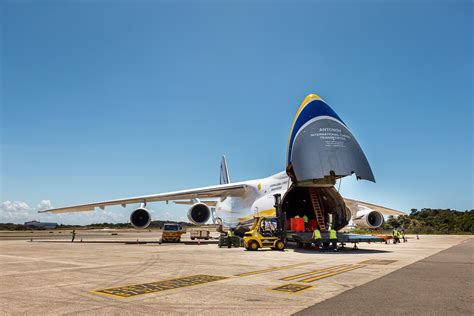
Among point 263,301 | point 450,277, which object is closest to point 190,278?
point 263,301

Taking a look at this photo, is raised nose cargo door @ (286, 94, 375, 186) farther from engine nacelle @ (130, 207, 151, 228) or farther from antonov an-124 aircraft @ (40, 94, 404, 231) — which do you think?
engine nacelle @ (130, 207, 151, 228)

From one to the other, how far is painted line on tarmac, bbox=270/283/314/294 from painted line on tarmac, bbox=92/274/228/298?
5.53 feet

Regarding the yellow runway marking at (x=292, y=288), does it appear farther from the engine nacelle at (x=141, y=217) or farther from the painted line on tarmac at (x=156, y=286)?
the engine nacelle at (x=141, y=217)

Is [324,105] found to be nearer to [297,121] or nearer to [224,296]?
[297,121]

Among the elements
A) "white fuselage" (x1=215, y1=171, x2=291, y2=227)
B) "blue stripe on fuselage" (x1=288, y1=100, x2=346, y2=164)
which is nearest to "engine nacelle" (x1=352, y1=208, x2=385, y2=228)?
"white fuselage" (x1=215, y1=171, x2=291, y2=227)

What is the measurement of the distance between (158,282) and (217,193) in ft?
62.3

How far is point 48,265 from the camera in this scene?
37.0 ft

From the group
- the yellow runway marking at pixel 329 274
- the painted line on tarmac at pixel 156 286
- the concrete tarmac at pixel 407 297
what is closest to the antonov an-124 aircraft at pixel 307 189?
Answer: the yellow runway marking at pixel 329 274

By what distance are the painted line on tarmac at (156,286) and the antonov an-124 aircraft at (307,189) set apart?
868 centimetres

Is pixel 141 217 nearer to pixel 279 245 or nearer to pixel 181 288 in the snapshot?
pixel 279 245

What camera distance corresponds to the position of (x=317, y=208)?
21.1 meters

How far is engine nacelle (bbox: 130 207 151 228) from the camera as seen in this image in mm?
24109

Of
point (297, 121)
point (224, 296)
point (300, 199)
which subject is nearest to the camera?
point (224, 296)

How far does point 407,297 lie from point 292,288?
2.07 metres
